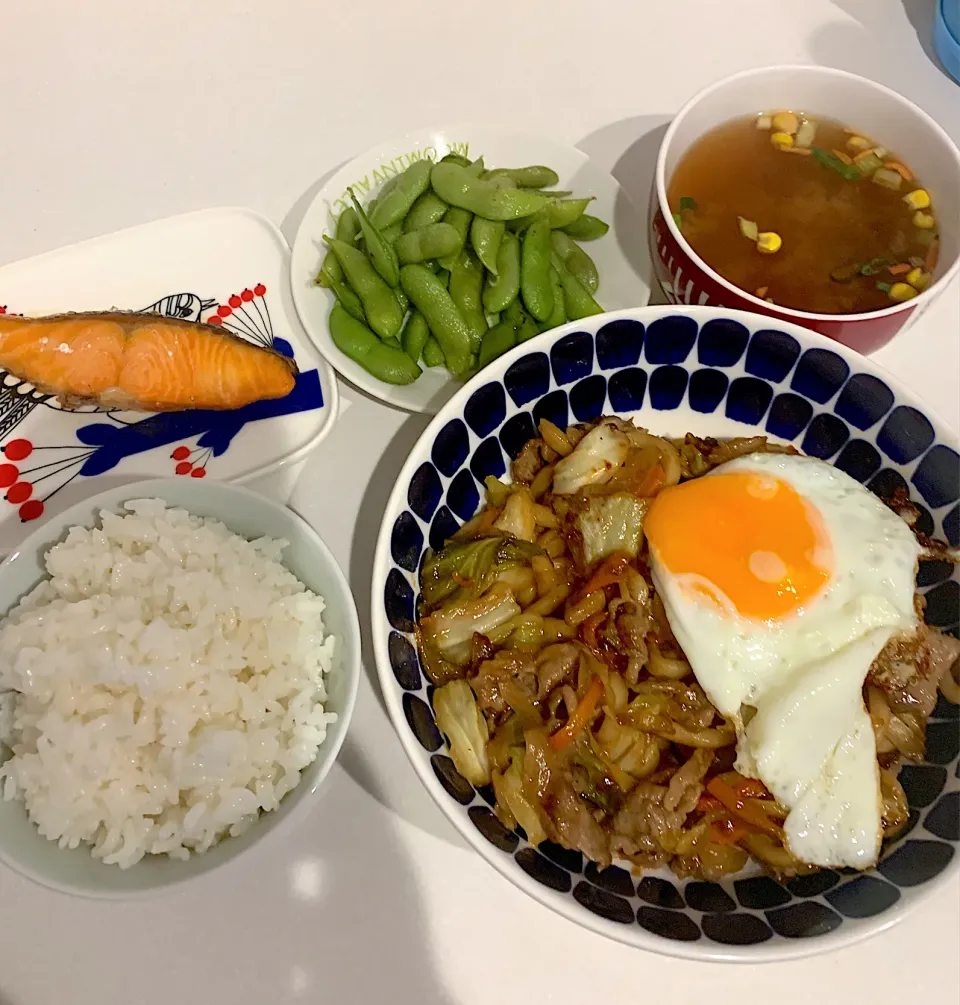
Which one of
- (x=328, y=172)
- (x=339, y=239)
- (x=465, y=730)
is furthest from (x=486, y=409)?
(x=328, y=172)

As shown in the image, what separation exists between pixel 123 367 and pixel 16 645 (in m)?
0.70

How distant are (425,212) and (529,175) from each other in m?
0.29

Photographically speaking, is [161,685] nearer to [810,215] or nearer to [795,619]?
[795,619]

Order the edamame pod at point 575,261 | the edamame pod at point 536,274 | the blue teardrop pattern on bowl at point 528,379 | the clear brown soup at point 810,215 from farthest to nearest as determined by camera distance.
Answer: the edamame pod at point 575,261
the edamame pod at point 536,274
the clear brown soup at point 810,215
the blue teardrop pattern on bowl at point 528,379

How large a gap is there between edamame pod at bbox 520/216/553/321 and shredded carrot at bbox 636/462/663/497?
53cm

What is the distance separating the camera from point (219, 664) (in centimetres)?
161

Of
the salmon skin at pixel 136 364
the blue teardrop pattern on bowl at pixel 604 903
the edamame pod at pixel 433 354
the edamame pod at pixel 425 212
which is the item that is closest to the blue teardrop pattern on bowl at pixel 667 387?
the edamame pod at pixel 433 354

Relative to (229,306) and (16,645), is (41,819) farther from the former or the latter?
(229,306)

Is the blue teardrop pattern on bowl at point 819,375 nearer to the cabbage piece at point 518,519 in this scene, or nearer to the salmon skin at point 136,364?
the cabbage piece at point 518,519

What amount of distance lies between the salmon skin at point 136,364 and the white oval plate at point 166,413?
0.17 ft

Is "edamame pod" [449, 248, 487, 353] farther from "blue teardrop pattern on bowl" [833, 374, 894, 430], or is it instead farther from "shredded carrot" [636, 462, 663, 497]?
"blue teardrop pattern on bowl" [833, 374, 894, 430]

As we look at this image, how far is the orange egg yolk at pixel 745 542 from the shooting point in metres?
1.48

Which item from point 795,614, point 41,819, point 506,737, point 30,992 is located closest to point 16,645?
point 41,819

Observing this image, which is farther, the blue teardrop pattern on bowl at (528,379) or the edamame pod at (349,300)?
the edamame pod at (349,300)
